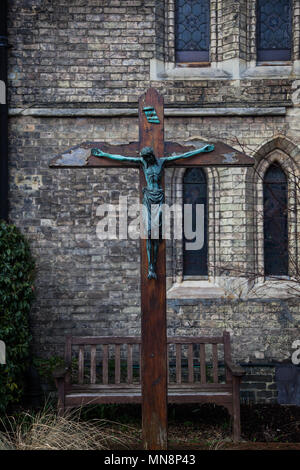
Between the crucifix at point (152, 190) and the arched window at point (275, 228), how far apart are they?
12.2 feet

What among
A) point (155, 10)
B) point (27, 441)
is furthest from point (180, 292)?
point (155, 10)

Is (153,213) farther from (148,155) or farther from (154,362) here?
(154,362)

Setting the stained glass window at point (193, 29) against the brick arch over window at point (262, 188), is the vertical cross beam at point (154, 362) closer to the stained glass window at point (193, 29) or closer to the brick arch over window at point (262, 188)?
the brick arch over window at point (262, 188)

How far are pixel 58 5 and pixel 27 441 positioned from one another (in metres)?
6.00

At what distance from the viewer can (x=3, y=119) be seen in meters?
7.27

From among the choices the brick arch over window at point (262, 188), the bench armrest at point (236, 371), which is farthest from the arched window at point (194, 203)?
the bench armrest at point (236, 371)

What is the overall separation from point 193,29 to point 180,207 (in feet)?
9.02

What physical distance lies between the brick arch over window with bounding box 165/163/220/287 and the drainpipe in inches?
93.2

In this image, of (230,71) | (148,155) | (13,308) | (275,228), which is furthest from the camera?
(275,228)

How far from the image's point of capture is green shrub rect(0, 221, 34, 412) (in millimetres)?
5977

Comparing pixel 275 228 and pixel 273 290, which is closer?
pixel 273 290

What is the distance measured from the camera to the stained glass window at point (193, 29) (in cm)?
772

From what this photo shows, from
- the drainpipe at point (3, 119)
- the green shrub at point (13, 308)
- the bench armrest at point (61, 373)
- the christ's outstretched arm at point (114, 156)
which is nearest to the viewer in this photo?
the christ's outstretched arm at point (114, 156)

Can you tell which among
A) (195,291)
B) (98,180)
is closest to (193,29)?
(98,180)
